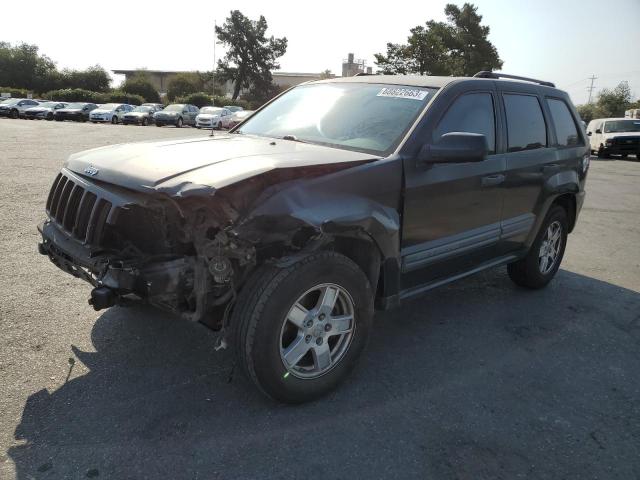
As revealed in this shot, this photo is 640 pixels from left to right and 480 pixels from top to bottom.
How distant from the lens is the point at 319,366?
9.94 ft

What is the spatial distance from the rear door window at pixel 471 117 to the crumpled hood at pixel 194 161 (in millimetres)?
767

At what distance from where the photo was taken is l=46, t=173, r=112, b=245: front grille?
2.92m

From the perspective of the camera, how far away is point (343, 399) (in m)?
3.11

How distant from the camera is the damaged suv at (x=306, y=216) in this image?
8.79 ft

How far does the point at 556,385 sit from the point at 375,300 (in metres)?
1.32

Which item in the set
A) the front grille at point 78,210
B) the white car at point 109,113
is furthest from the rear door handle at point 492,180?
the white car at point 109,113

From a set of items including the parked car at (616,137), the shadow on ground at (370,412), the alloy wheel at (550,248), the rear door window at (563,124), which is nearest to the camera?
the shadow on ground at (370,412)

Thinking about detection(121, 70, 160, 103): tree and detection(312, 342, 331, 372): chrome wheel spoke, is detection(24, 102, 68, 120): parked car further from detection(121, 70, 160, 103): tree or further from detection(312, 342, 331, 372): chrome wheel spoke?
detection(312, 342, 331, 372): chrome wheel spoke

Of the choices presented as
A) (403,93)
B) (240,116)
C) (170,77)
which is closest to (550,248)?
(403,93)

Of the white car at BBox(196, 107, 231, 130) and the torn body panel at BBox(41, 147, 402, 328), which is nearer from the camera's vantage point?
the torn body panel at BBox(41, 147, 402, 328)

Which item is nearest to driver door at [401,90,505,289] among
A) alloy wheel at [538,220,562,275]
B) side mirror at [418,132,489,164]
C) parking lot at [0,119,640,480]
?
side mirror at [418,132,489,164]

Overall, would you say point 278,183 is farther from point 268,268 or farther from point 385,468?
point 385,468

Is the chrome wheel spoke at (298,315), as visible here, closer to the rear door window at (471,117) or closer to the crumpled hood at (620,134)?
the rear door window at (471,117)

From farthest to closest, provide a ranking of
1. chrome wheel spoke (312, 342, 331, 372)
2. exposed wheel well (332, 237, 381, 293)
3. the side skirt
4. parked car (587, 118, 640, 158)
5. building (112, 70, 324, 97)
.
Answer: building (112, 70, 324, 97) → parked car (587, 118, 640, 158) → the side skirt → exposed wheel well (332, 237, 381, 293) → chrome wheel spoke (312, 342, 331, 372)
